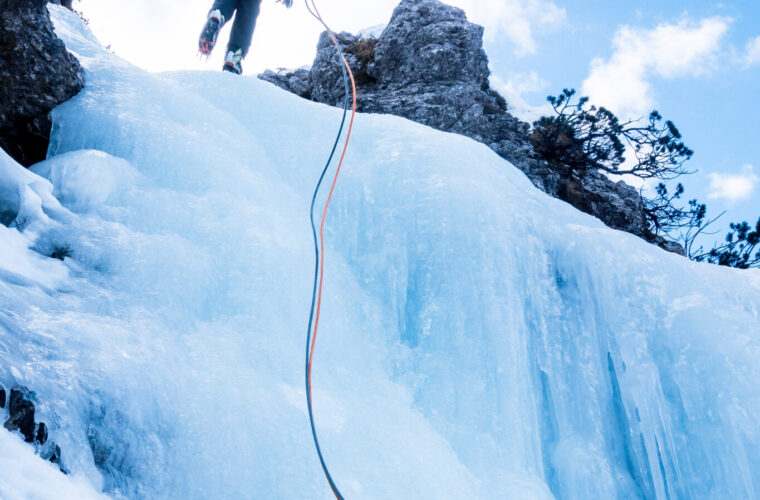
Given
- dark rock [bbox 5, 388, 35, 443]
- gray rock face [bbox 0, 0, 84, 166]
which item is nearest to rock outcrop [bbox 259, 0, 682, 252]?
gray rock face [bbox 0, 0, 84, 166]

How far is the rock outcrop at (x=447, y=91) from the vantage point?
7.27 meters

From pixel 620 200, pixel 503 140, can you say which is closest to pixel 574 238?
pixel 503 140

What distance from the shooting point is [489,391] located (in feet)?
8.77

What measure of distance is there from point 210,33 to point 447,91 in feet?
11.6

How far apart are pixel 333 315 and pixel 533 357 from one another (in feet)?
3.67

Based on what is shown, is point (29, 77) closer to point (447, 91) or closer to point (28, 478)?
point (28, 478)

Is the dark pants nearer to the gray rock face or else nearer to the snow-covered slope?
the snow-covered slope

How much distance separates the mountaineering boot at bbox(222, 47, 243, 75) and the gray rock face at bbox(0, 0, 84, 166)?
1.69 meters

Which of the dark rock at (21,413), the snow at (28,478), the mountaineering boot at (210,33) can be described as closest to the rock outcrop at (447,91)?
the mountaineering boot at (210,33)

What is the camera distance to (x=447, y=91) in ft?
24.1

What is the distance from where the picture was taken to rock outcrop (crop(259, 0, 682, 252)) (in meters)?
7.27

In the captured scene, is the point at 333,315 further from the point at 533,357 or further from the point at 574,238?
the point at 574,238

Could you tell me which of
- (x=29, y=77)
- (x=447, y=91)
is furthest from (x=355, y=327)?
(x=447, y=91)

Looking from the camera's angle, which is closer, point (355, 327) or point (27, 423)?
point (27, 423)
